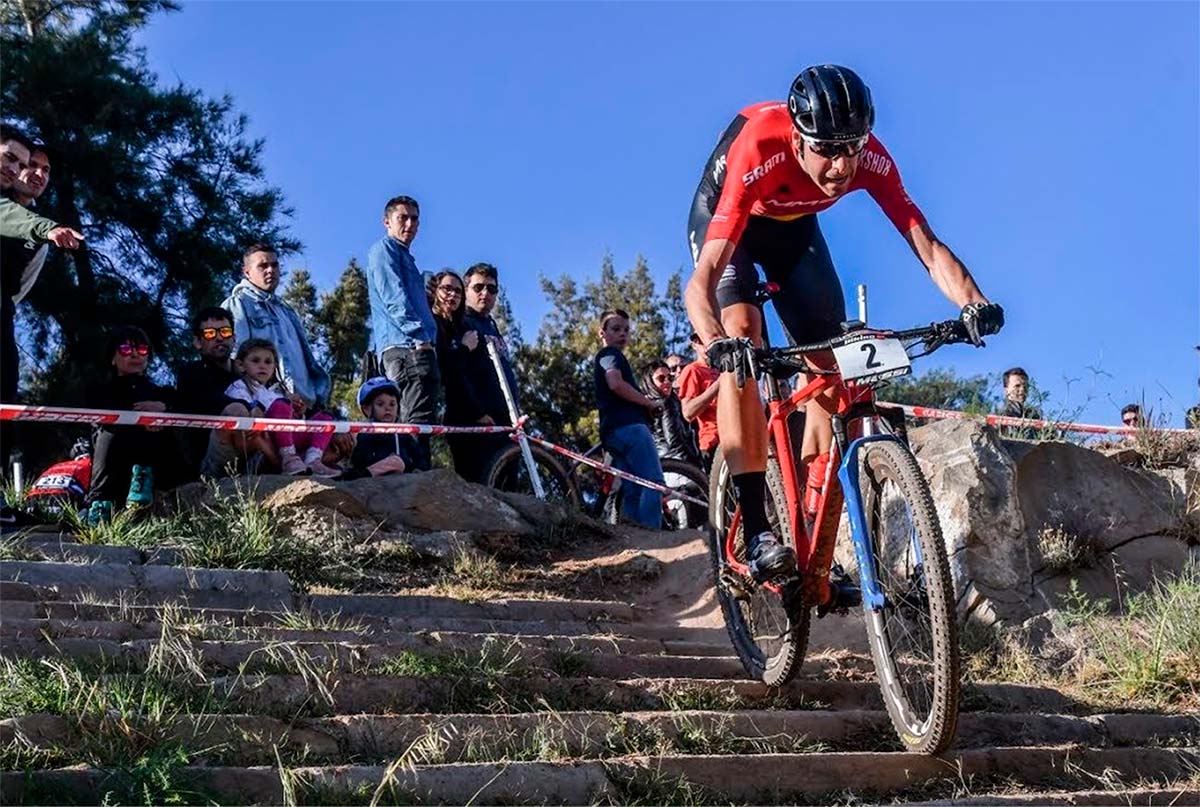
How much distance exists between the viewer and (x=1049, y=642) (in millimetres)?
6582

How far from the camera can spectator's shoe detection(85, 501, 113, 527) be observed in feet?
23.3

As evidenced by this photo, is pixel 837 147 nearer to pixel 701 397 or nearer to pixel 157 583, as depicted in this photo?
pixel 157 583

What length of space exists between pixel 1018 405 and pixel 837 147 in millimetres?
5835

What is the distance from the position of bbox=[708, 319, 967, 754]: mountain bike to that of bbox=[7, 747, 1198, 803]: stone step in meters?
0.21

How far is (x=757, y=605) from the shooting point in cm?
557

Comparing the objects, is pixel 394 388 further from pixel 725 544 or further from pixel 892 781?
pixel 892 781

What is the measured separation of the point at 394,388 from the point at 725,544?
3.97 metres

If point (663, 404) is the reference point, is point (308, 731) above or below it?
below

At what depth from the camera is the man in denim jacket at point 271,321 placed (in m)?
8.66

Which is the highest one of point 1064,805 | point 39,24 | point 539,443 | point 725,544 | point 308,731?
point 39,24

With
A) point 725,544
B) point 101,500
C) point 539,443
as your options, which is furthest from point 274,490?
point 725,544

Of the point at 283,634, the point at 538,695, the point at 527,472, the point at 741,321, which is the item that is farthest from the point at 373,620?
the point at 527,472

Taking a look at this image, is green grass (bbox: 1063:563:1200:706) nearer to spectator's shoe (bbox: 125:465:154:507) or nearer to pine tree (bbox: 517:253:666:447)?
spectator's shoe (bbox: 125:465:154:507)

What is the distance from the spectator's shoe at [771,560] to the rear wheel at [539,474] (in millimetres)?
4637
